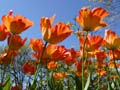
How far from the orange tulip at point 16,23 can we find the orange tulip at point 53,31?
90 mm

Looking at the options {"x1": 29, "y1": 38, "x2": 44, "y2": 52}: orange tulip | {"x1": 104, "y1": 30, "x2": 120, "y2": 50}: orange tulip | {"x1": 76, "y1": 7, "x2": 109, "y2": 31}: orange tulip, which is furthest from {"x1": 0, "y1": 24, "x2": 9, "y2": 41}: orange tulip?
{"x1": 104, "y1": 30, "x2": 120, "y2": 50}: orange tulip

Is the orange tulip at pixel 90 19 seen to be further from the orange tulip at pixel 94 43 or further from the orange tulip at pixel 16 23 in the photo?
the orange tulip at pixel 16 23

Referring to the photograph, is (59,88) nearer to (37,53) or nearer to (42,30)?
(37,53)

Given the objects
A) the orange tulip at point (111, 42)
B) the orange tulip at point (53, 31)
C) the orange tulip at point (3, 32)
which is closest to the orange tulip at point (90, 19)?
the orange tulip at point (53, 31)

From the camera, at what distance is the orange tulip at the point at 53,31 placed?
183cm

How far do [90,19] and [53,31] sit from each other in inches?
10.8

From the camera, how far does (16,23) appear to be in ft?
6.25

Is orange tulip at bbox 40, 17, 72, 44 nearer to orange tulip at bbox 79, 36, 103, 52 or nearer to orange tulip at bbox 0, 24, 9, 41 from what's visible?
orange tulip at bbox 0, 24, 9, 41

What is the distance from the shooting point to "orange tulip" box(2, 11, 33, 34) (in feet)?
6.21

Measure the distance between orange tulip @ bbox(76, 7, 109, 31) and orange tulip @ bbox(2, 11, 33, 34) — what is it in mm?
302

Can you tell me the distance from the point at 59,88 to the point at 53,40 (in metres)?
0.40

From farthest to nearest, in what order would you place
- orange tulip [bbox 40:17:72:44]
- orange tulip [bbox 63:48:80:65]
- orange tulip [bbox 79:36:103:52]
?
1. orange tulip [bbox 63:48:80:65]
2. orange tulip [bbox 79:36:103:52]
3. orange tulip [bbox 40:17:72:44]

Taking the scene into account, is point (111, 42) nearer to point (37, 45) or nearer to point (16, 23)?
point (37, 45)

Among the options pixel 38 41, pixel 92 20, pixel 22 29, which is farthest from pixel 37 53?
pixel 92 20
